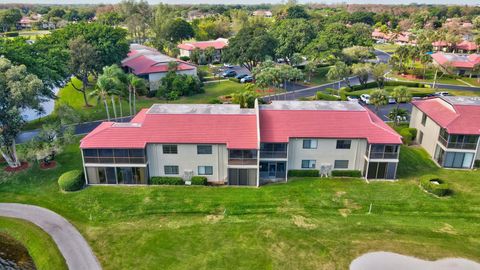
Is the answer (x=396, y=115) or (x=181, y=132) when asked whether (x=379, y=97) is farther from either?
(x=181, y=132)

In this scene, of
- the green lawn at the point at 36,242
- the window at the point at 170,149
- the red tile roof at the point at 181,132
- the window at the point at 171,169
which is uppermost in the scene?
the red tile roof at the point at 181,132

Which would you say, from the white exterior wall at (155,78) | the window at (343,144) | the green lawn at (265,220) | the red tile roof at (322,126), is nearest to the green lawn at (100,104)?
the white exterior wall at (155,78)

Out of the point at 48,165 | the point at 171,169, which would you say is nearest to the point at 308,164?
the point at 171,169

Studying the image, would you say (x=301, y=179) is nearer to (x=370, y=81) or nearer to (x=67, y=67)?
(x=67, y=67)

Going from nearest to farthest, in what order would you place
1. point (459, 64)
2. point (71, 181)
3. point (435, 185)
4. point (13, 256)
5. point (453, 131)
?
point (13, 256)
point (435, 185)
point (71, 181)
point (453, 131)
point (459, 64)

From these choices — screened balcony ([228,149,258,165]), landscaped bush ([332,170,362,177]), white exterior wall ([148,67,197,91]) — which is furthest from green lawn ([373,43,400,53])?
screened balcony ([228,149,258,165])

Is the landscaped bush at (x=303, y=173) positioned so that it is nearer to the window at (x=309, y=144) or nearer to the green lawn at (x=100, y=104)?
the window at (x=309, y=144)

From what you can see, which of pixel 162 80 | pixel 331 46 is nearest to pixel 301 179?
pixel 162 80

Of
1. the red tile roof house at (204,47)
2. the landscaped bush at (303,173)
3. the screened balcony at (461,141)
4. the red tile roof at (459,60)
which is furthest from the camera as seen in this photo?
the red tile roof house at (204,47)
